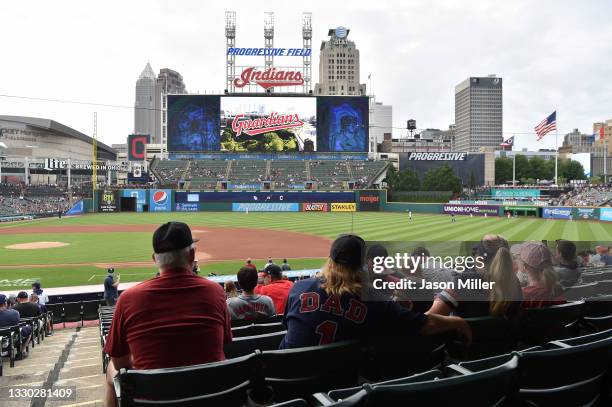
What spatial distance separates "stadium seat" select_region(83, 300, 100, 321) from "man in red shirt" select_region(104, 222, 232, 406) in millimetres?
13490

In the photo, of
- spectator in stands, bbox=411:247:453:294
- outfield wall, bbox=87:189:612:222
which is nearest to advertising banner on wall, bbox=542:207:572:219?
outfield wall, bbox=87:189:612:222

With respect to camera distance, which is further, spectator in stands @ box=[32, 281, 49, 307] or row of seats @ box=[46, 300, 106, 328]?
row of seats @ box=[46, 300, 106, 328]

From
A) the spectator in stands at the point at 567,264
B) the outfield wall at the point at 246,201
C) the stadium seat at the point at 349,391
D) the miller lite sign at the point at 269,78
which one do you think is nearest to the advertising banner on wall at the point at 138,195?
the outfield wall at the point at 246,201

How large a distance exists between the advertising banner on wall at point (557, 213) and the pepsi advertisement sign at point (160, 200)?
4930 centimetres

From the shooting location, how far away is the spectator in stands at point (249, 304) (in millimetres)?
5180

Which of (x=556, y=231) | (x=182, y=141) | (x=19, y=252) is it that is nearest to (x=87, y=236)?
(x=19, y=252)

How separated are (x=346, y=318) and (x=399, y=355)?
0.51m

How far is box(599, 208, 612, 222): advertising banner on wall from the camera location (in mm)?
44219

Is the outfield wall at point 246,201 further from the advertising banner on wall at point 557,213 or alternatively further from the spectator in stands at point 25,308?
the spectator in stands at point 25,308

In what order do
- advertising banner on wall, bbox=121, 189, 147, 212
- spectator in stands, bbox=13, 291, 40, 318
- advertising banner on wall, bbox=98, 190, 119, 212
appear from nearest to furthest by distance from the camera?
spectator in stands, bbox=13, 291, 40, 318 < advertising banner on wall, bbox=98, 190, 119, 212 < advertising banner on wall, bbox=121, 189, 147, 212

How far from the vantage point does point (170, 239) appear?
3156 millimetres

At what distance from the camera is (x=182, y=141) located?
3127 inches

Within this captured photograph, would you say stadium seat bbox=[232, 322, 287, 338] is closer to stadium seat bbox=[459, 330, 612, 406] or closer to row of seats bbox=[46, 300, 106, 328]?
stadium seat bbox=[459, 330, 612, 406]

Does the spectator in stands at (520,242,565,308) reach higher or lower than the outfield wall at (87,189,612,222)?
higher
